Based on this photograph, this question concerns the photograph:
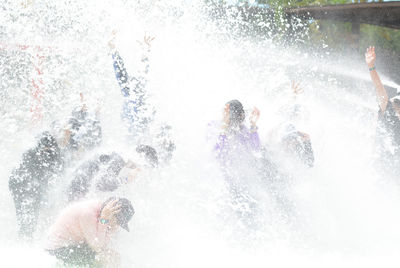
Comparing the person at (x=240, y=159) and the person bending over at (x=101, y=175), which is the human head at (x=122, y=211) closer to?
the person bending over at (x=101, y=175)

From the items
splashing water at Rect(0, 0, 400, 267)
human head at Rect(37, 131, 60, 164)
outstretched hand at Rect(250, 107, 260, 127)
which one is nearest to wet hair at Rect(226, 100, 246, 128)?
outstretched hand at Rect(250, 107, 260, 127)

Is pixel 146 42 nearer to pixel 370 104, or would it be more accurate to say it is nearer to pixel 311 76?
pixel 311 76

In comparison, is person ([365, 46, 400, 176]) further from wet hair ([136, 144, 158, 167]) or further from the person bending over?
the person bending over

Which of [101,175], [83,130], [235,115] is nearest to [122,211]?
[101,175]

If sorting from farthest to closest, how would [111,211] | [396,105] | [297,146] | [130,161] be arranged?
[396,105] < [297,146] < [130,161] < [111,211]

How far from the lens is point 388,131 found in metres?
4.20

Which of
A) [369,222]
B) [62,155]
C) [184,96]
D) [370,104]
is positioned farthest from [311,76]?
[62,155]

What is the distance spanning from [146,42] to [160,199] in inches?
73.9

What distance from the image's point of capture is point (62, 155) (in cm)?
375

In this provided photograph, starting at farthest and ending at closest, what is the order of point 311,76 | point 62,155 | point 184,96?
point 311,76, point 184,96, point 62,155

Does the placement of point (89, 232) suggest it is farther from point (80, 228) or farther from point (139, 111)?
point (139, 111)

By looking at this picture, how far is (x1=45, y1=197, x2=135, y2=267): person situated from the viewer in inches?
108

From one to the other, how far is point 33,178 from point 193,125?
2661 millimetres

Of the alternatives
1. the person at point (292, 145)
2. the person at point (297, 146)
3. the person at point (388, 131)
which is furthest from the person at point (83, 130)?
the person at point (388, 131)
